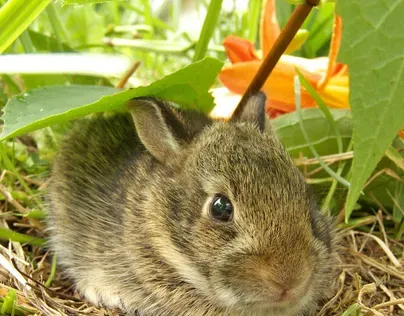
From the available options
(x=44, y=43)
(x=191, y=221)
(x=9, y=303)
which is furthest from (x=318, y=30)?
(x=9, y=303)

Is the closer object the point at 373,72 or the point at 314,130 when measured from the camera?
the point at 373,72

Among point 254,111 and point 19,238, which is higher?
point 254,111

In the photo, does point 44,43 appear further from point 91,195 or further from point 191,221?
point 191,221

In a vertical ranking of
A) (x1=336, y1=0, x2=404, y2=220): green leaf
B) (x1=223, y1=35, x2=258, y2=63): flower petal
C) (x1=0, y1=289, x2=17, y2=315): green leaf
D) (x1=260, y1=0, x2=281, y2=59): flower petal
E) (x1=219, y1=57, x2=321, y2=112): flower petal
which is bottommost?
(x1=0, y1=289, x2=17, y2=315): green leaf

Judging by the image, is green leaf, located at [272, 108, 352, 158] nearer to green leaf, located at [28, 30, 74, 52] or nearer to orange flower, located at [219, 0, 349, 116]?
orange flower, located at [219, 0, 349, 116]

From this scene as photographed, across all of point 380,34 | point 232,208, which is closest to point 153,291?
point 232,208

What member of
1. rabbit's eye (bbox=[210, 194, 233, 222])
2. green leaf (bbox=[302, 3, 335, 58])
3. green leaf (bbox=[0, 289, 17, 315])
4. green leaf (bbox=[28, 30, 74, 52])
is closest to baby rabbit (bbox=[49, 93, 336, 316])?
rabbit's eye (bbox=[210, 194, 233, 222])

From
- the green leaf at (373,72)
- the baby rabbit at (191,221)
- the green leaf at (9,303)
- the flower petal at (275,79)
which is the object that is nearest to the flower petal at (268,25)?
the flower petal at (275,79)
